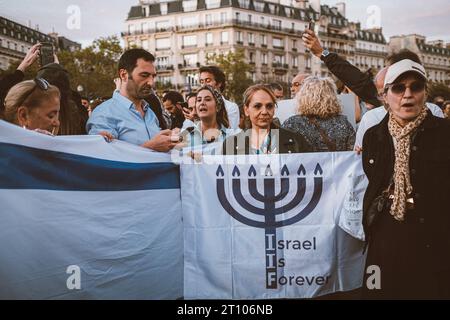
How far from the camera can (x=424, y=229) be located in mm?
3484

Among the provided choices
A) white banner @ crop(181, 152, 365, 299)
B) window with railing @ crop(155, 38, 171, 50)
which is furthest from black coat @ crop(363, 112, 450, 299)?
window with railing @ crop(155, 38, 171, 50)

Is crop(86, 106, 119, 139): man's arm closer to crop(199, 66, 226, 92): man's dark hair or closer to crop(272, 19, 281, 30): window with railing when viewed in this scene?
crop(199, 66, 226, 92): man's dark hair

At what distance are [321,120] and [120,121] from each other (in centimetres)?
Answer: 165

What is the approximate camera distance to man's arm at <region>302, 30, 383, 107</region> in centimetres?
462

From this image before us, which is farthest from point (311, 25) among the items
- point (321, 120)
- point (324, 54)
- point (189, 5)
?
point (189, 5)

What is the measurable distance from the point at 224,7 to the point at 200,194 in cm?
395

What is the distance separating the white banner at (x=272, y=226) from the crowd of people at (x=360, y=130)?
0.18m

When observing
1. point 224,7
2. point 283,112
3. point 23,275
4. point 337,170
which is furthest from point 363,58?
point 23,275

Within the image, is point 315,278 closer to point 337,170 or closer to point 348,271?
point 348,271

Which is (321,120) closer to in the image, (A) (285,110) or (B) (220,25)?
(A) (285,110)

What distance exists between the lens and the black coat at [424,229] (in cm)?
347

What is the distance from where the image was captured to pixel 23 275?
372cm

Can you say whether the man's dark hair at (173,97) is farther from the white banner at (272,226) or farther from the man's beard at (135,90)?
the white banner at (272,226)

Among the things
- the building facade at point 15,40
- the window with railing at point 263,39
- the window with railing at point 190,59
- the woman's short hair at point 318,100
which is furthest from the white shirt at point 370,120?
the window with railing at point 263,39
